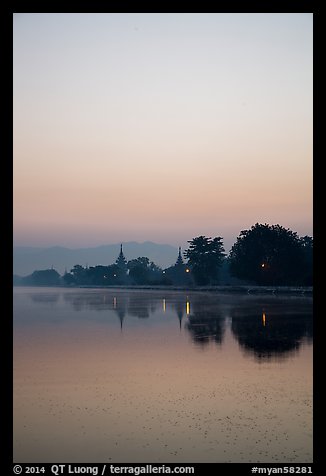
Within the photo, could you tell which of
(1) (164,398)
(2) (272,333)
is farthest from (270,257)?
(1) (164,398)

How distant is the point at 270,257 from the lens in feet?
314

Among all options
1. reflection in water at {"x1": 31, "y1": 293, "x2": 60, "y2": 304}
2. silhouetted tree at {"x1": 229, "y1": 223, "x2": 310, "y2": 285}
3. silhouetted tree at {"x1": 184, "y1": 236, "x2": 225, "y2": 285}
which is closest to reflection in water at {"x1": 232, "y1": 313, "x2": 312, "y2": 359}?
reflection in water at {"x1": 31, "y1": 293, "x2": 60, "y2": 304}

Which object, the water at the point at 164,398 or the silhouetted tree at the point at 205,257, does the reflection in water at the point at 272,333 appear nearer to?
the water at the point at 164,398

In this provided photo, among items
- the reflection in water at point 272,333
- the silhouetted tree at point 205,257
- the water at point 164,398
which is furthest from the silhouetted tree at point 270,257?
the water at point 164,398

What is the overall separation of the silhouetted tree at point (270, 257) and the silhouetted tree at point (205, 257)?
28981mm

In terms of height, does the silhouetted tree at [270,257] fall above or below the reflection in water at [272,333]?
above

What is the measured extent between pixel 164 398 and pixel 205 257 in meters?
113

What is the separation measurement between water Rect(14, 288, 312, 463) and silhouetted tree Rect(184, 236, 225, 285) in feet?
320

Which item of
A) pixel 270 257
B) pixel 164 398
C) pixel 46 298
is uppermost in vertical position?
pixel 270 257

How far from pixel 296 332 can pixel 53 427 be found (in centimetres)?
2045

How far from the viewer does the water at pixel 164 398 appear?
483 inches

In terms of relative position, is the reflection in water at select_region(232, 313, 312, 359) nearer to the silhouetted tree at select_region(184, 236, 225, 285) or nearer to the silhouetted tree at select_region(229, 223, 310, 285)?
the silhouetted tree at select_region(229, 223, 310, 285)

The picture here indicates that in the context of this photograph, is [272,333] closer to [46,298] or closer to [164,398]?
[164,398]
